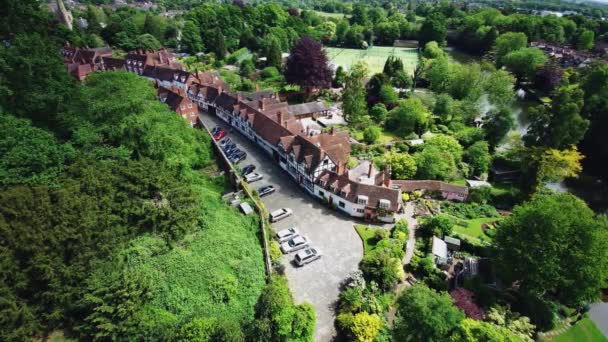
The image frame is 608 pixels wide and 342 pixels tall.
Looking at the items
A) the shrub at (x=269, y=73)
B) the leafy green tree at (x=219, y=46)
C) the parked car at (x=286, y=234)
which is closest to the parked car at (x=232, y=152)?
the parked car at (x=286, y=234)

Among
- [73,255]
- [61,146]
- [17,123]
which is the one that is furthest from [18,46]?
[73,255]

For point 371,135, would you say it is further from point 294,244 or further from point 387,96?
point 294,244

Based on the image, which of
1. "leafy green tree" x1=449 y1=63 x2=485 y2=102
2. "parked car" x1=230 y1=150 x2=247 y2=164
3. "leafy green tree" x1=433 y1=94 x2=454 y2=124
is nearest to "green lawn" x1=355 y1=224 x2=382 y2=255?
"parked car" x1=230 y1=150 x2=247 y2=164

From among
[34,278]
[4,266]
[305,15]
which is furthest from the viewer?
[305,15]

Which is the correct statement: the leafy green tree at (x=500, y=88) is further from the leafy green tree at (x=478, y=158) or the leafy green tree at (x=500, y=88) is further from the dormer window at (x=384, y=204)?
the dormer window at (x=384, y=204)

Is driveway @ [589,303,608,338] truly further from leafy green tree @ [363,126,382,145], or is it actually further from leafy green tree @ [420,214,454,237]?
leafy green tree @ [363,126,382,145]

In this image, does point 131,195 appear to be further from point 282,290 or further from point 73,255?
point 282,290
